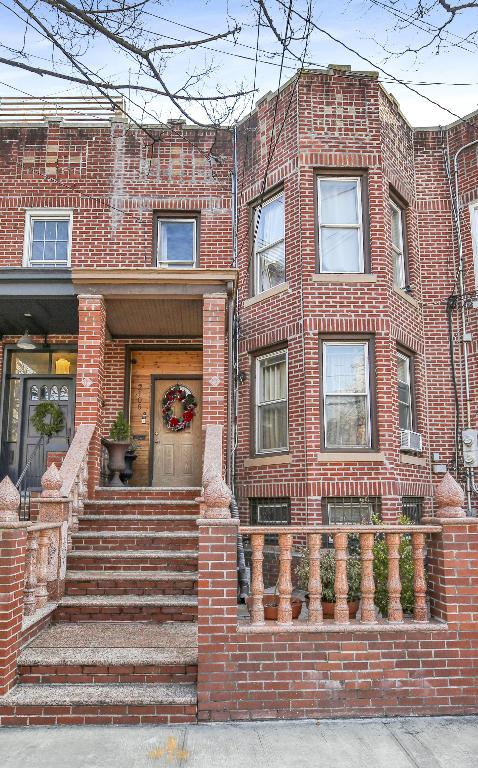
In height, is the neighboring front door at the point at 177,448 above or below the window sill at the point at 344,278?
below

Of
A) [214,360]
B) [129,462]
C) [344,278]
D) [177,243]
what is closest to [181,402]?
[129,462]

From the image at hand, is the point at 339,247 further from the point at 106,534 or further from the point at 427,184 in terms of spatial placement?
the point at 106,534

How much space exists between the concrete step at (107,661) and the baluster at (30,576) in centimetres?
34

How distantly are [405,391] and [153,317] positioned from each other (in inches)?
170

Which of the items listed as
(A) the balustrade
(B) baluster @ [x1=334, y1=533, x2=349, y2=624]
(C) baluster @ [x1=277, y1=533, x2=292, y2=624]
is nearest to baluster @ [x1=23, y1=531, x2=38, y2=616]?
(A) the balustrade

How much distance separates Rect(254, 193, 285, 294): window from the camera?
1033cm

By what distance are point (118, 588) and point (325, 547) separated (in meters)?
3.45

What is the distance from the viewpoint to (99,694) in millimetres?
4629

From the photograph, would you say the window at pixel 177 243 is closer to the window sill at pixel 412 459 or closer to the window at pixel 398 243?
the window at pixel 398 243

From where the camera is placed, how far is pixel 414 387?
405 inches

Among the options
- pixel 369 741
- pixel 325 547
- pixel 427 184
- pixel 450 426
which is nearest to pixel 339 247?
pixel 427 184

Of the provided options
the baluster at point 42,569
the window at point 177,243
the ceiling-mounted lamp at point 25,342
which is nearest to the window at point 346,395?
the window at point 177,243

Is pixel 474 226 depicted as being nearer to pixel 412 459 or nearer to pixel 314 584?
pixel 412 459

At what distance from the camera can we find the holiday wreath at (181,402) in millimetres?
10711
